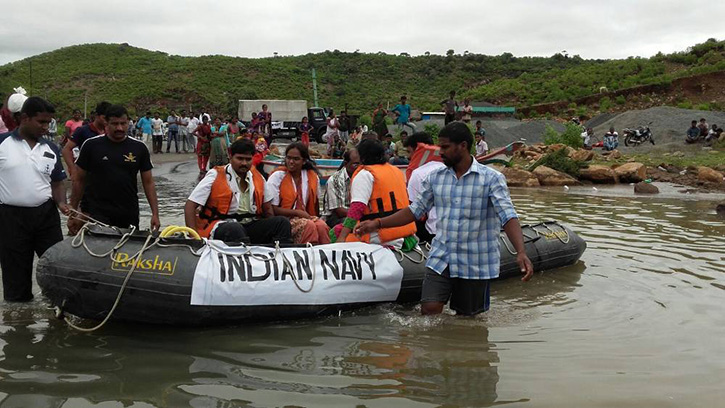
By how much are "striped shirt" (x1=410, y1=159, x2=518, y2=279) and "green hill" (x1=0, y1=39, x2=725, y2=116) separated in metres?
40.5

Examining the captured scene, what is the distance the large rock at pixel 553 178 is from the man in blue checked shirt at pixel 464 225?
43.2 ft

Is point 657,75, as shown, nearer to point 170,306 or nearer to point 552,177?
point 552,177

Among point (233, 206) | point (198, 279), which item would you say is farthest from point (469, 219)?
point (233, 206)

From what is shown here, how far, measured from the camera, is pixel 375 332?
5.30 metres

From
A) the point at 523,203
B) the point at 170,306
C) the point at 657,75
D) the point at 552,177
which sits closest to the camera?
the point at 170,306

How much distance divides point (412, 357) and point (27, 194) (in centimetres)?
328

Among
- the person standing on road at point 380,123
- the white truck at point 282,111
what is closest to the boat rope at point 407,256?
the person standing on road at point 380,123

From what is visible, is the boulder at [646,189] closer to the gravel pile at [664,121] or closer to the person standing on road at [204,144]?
the person standing on road at [204,144]

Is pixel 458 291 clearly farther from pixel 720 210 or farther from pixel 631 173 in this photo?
pixel 631 173

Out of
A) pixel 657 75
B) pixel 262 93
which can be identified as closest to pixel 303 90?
pixel 262 93

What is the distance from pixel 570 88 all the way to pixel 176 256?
43285 mm

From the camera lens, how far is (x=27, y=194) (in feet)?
17.2

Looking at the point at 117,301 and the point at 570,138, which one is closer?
the point at 117,301

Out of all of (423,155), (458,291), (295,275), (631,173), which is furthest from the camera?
(631,173)
